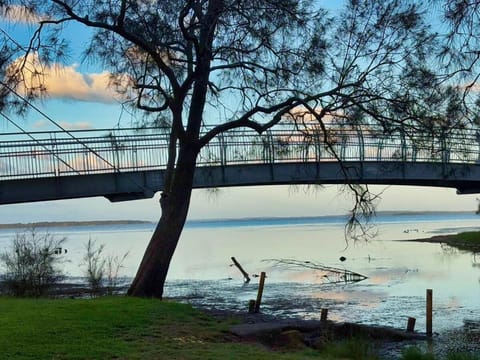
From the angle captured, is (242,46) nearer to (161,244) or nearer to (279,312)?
(161,244)

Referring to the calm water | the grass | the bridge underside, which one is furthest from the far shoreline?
the grass

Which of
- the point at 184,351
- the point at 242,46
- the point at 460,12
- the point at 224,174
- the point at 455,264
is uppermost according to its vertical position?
the point at 242,46

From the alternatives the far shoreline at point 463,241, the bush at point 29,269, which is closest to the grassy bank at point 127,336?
the bush at point 29,269

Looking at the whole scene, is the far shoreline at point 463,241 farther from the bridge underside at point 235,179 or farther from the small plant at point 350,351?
the small plant at point 350,351

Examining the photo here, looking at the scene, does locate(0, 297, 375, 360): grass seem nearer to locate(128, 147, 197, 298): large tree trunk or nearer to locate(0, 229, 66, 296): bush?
locate(128, 147, 197, 298): large tree trunk

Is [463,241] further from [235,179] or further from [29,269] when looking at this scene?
[29,269]

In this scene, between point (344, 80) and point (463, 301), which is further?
point (463, 301)

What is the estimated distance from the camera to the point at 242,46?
1739cm

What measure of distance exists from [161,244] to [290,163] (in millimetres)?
7681

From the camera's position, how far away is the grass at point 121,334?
33.4 ft

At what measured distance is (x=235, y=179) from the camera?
25.1m

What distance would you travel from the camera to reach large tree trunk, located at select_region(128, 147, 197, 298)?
63.2 ft

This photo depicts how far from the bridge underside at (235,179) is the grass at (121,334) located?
6.35 m

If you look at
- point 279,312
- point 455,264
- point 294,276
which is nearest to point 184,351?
point 279,312
